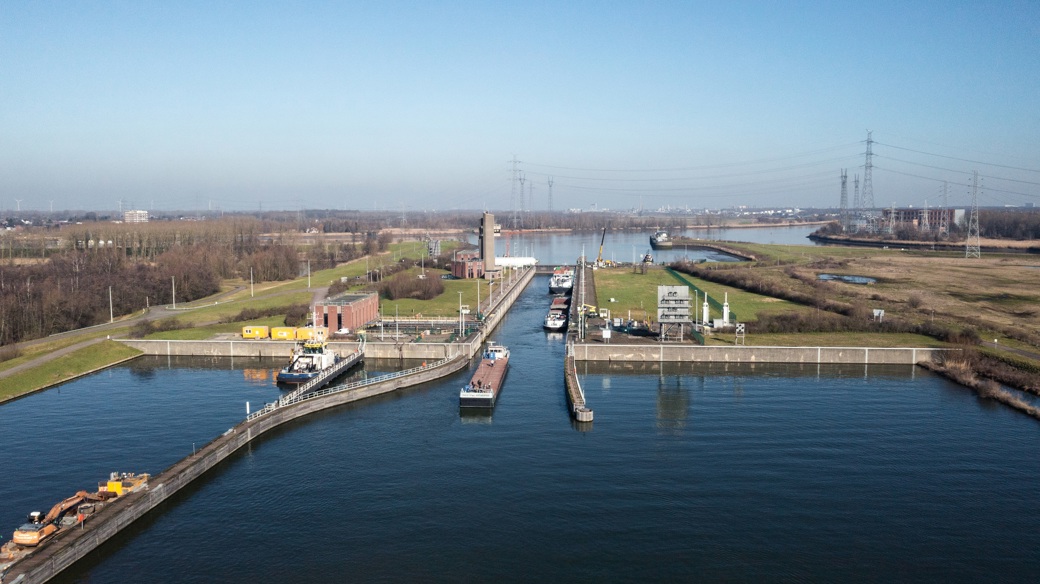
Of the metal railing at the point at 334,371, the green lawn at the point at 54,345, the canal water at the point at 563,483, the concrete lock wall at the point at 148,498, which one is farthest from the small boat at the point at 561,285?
the concrete lock wall at the point at 148,498

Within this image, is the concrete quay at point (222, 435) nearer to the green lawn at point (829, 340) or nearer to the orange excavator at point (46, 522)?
the orange excavator at point (46, 522)

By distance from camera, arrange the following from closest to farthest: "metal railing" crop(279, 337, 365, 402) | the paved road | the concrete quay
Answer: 1. the concrete quay
2. "metal railing" crop(279, 337, 365, 402)
3. the paved road

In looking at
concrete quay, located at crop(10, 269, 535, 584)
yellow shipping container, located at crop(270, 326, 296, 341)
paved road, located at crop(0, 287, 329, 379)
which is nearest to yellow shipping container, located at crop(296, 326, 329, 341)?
yellow shipping container, located at crop(270, 326, 296, 341)

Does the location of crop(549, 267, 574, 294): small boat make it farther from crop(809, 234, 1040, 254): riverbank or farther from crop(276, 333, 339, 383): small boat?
crop(809, 234, 1040, 254): riverbank

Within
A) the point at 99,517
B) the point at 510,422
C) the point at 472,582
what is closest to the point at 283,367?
the point at 510,422

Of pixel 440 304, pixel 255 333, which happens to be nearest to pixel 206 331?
pixel 255 333

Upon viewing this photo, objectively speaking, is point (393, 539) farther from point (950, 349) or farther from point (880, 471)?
point (950, 349)
